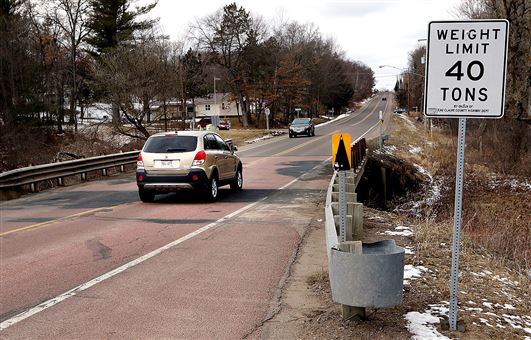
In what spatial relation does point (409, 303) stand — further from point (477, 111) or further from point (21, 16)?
point (21, 16)

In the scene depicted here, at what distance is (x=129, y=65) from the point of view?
106ft

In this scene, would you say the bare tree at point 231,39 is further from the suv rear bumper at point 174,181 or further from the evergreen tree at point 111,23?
the suv rear bumper at point 174,181

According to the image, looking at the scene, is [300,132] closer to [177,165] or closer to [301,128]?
[301,128]

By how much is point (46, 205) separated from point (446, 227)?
9.68 metres

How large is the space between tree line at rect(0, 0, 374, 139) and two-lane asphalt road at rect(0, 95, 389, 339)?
19.9 meters

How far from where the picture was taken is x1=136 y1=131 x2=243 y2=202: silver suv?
12.5 m

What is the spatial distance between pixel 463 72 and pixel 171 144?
9.35 m

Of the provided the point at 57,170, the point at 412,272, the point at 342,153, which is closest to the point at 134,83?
the point at 57,170

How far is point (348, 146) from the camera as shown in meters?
5.18

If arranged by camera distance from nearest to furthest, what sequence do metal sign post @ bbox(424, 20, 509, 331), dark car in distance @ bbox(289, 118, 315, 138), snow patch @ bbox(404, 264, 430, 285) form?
metal sign post @ bbox(424, 20, 509, 331) → snow patch @ bbox(404, 264, 430, 285) → dark car in distance @ bbox(289, 118, 315, 138)

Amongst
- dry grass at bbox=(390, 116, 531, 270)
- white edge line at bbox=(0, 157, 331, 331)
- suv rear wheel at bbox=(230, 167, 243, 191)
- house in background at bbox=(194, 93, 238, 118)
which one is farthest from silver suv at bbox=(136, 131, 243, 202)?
house in background at bbox=(194, 93, 238, 118)

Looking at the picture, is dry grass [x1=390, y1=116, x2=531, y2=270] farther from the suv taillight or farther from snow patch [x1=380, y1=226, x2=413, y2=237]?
the suv taillight

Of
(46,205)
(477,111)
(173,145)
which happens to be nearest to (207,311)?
(477,111)

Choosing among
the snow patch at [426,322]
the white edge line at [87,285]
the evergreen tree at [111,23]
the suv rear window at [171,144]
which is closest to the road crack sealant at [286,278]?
the snow patch at [426,322]
